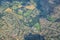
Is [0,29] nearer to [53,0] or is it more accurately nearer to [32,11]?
[32,11]

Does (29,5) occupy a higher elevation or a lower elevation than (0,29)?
higher

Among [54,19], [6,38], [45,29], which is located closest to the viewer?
[6,38]

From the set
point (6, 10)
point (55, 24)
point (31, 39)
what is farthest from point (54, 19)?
point (6, 10)

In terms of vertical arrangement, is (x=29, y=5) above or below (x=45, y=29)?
above

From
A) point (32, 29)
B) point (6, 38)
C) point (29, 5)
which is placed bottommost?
point (6, 38)

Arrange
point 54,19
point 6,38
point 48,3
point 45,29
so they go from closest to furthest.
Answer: point 6,38 → point 45,29 → point 54,19 → point 48,3

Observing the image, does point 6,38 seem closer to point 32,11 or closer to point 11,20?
point 11,20

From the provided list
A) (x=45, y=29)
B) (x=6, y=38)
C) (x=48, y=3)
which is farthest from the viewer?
(x=48, y=3)

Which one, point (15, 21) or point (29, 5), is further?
point (29, 5)

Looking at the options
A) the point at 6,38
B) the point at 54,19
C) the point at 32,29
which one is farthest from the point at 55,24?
the point at 6,38
